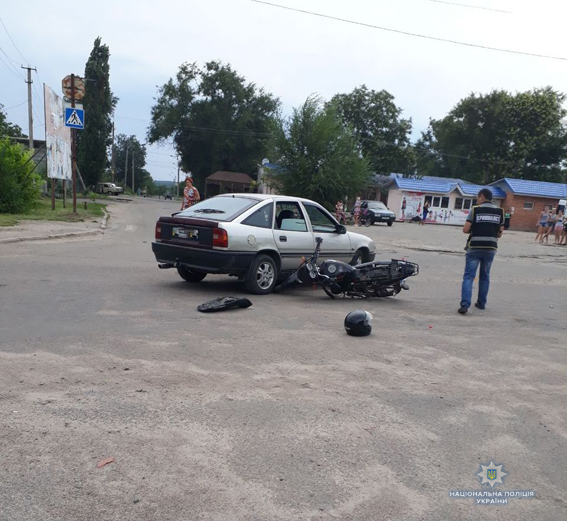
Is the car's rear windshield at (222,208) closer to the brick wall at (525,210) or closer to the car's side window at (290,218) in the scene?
the car's side window at (290,218)

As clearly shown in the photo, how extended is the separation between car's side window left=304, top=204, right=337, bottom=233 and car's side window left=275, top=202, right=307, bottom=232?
234mm

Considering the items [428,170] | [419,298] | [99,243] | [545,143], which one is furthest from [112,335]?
Answer: [428,170]

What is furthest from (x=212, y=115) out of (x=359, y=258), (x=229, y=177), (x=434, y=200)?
(x=359, y=258)

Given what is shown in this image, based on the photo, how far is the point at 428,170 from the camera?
77.6 metres

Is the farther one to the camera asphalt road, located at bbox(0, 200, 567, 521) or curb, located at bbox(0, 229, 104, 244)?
curb, located at bbox(0, 229, 104, 244)

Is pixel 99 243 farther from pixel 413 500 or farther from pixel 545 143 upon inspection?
pixel 545 143

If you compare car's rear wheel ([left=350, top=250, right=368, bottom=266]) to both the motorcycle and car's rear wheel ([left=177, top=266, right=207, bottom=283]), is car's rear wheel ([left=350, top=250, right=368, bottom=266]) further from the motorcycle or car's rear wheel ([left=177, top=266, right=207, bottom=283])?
car's rear wheel ([left=177, top=266, right=207, bottom=283])

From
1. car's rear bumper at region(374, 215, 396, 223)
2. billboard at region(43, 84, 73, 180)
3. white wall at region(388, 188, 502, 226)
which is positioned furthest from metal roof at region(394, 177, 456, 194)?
billboard at region(43, 84, 73, 180)

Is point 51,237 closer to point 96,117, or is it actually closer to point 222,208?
point 222,208

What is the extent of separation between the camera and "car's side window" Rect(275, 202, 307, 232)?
8.90 metres
